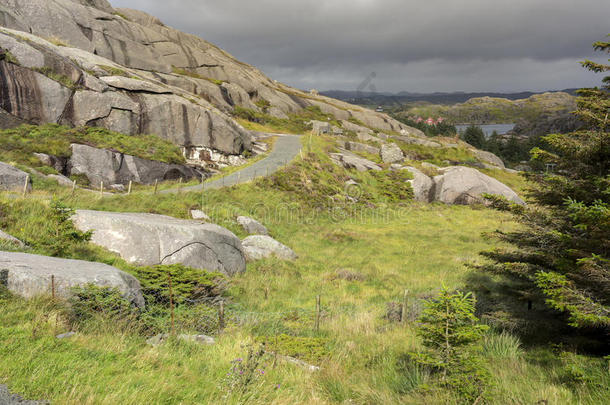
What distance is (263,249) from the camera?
17734 mm

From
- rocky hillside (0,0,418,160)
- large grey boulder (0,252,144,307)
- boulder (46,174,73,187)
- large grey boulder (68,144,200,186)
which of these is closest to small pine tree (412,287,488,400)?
large grey boulder (0,252,144,307)

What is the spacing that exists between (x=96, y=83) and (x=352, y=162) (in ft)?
98.4

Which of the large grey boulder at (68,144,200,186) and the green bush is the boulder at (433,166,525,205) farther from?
the green bush

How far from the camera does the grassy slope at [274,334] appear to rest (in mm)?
4223

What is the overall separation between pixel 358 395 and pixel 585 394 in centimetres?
363

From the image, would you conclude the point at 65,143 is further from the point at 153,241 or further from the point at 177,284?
the point at 177,284

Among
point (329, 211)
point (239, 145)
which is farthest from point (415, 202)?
point (239, 145)

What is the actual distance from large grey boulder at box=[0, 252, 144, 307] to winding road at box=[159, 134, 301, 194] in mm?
13775

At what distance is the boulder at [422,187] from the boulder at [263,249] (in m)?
26.5

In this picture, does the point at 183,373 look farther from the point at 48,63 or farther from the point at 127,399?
the point at 48,63

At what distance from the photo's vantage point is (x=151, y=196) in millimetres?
19531

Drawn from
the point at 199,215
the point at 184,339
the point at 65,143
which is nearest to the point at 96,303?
the point at 184,339

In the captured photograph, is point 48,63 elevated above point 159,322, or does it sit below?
above

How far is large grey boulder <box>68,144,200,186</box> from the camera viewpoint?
23.6 m
